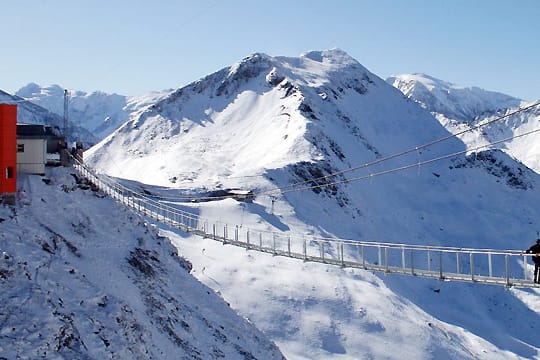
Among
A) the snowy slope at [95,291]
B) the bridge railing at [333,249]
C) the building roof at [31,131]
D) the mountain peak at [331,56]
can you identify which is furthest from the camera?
the mountain peak at [331,56]

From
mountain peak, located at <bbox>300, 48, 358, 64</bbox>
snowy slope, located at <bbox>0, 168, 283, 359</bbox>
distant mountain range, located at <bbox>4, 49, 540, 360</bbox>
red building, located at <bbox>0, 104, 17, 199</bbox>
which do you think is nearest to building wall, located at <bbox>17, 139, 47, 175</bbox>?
snowy slope, located at <bbox>0, 168, 283, 359</bbox>

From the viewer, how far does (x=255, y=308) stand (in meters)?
45.8

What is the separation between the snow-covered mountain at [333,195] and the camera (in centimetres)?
4831

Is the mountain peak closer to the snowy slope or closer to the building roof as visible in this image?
the snowy slope

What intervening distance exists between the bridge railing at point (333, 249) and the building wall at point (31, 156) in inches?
192

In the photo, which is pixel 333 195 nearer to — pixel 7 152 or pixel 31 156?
pixel 31 156

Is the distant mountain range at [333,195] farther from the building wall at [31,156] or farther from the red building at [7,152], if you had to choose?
the red building at [7,152]

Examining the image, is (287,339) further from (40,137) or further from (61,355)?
(61,355)

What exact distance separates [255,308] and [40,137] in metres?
23.3

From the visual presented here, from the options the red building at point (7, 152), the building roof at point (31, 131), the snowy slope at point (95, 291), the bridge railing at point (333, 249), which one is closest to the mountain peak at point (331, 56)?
the bridge railing at point (333, 249)

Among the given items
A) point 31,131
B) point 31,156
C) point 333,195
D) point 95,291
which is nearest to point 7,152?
point 31,156

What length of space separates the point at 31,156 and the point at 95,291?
11280 millimetres

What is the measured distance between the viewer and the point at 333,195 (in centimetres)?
8381

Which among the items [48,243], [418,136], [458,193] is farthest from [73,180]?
[418,136]
